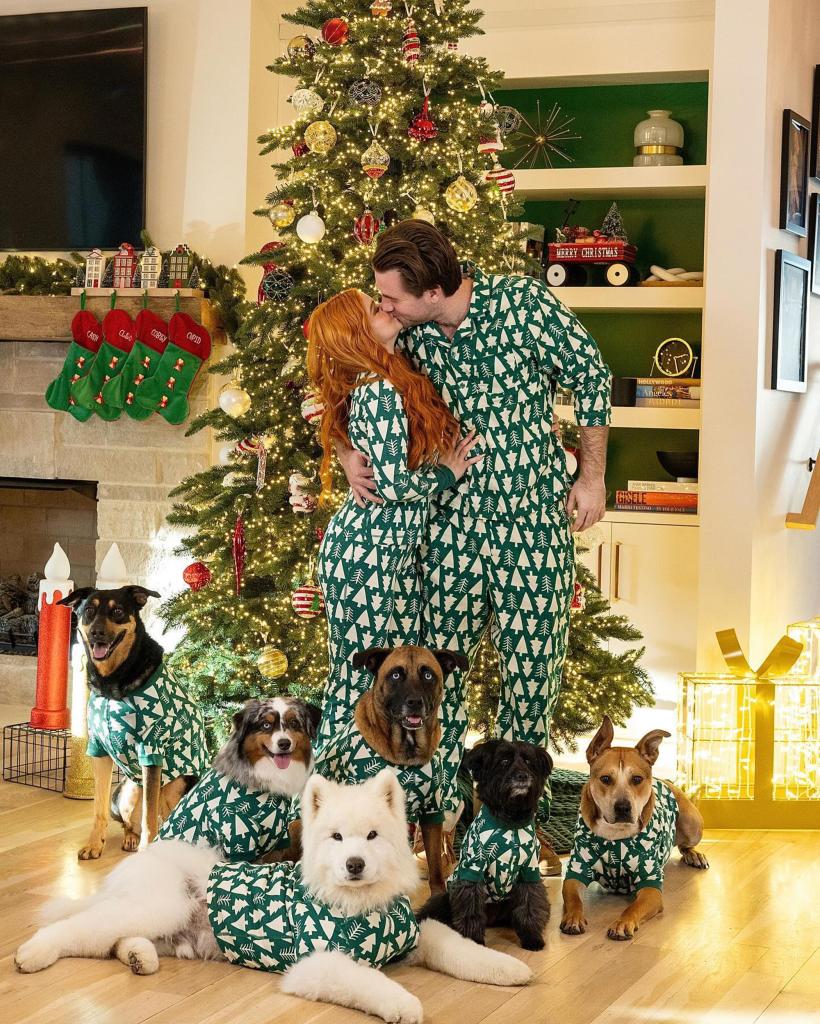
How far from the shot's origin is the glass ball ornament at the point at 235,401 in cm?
371

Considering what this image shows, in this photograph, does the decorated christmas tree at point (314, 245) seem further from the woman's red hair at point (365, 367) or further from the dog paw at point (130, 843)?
the woman's red hair at point (365, 367)

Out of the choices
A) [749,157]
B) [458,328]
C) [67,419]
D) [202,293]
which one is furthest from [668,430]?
[458,328]

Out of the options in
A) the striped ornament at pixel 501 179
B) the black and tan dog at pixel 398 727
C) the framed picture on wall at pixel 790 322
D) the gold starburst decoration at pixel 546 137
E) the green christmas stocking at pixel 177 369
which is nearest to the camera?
the black and tan dog at pixel 398 727

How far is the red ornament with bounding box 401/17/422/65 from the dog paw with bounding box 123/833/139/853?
2.28 metres

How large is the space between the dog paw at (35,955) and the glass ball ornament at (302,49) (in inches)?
102

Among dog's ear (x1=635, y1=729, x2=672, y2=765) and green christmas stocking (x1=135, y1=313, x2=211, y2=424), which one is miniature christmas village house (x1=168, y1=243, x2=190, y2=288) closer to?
green christmas stocking (x1=135, y1=313, x2=211, y2=424)

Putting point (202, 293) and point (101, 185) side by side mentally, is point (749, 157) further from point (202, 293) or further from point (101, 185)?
point (101, 185)

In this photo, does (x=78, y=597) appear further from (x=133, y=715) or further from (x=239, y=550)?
(x=239, y=550)

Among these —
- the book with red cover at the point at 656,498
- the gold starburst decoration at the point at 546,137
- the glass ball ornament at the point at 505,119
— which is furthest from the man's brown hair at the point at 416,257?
the gold starburst decoration at the point at 546,137

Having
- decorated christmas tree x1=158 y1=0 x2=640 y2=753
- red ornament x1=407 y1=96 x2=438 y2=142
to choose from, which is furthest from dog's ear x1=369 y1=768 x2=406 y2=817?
red ornament x1=407 y1=96 x2=438 y2=142

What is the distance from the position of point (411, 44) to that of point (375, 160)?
37 cm

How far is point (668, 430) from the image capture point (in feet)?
18.1

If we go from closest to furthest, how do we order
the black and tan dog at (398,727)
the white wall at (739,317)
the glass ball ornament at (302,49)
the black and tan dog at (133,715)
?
1. the black and tan dog at (398,727)
2. the black and tan dog at (133,715)
3. the glass ball ornament at (302,49)
4. the white wall at (739,317)

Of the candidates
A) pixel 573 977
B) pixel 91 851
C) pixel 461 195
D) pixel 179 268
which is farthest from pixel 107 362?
pixel 573 977
